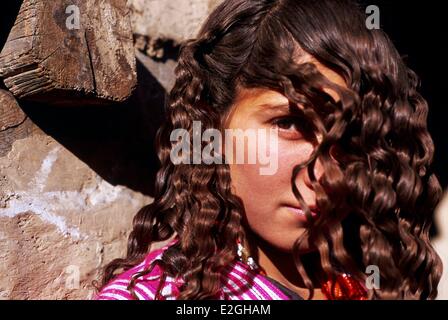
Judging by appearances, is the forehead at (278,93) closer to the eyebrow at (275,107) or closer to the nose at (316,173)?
the eyebrow at (275,107)

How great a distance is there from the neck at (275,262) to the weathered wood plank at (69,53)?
1.75ft

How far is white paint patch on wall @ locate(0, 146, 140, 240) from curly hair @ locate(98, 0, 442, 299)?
0.73 ft

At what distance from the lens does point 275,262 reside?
1.66 m

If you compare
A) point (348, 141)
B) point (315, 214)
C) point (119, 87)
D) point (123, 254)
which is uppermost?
point (119, 87)

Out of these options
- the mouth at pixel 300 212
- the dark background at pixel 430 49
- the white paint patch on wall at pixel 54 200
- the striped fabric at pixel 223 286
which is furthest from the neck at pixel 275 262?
the dark background at pixel 430 49

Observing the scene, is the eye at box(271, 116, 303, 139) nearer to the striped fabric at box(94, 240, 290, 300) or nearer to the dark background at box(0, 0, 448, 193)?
the striped fabric at box(94, 240, 290, 300)

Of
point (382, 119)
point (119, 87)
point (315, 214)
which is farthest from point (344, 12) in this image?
point (119, 87)

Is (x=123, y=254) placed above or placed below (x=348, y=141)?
below

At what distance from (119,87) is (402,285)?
0.88 meters

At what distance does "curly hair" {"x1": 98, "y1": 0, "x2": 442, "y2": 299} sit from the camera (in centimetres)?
146

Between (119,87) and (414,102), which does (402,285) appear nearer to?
(414,102)

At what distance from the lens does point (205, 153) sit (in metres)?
1.62

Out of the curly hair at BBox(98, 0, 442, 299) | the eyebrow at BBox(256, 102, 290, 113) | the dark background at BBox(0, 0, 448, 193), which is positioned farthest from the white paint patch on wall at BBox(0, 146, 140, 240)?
the dark background at BBox(0, 0, 448, 193)

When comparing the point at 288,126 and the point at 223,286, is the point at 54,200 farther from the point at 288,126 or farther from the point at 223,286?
the point at 288,126
